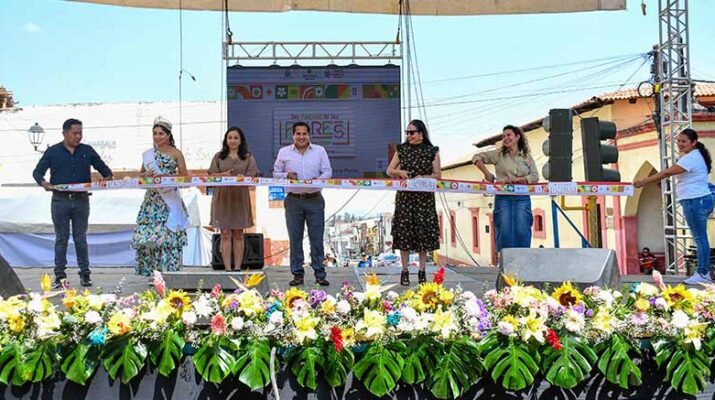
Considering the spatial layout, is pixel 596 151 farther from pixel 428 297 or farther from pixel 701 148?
pixel 428 297

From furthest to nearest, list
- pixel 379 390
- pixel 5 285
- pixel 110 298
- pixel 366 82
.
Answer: pixel 366 82, pixel 5 285, pixel 110 298, pixel 379 390

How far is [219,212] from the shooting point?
16.9 feet

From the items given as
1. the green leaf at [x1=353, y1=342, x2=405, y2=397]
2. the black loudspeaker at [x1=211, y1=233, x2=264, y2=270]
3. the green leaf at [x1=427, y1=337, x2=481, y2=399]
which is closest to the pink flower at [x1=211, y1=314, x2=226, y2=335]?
the green leaf at [x1=353, y1=342, x2=405, y2=397]

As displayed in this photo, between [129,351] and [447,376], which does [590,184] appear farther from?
[129,351]

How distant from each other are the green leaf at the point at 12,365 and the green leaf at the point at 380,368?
1275 mm

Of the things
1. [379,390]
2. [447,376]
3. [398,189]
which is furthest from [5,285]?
[398,189]

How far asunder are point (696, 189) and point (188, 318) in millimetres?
4664

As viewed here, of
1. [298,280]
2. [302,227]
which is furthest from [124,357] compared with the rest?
[302,227]

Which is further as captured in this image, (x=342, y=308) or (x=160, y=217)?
(x=160, y=217)

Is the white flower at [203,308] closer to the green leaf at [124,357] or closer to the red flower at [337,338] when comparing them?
the green leaf at [124,357]

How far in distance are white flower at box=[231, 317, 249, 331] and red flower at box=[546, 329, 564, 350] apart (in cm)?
120

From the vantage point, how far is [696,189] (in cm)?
526

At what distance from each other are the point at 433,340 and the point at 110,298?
1360 millimetres

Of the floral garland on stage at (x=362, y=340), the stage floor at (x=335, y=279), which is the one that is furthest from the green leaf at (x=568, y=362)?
the stage floor at (x=335, y=279)
